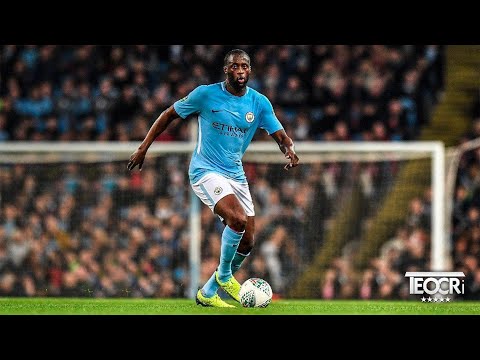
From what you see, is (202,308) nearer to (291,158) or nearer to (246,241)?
(246,241)

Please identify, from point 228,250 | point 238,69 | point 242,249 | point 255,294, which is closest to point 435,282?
point 255,294

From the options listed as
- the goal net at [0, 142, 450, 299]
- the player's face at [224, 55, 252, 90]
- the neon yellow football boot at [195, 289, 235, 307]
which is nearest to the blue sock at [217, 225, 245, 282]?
the neon yellow football boot at [195, 289, 235, 307]

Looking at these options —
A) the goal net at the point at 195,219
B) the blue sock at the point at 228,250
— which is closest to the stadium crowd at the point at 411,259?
the goal net at the point at 195,219

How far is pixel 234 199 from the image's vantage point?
11.0m

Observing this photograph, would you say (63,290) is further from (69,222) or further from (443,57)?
(443,57)

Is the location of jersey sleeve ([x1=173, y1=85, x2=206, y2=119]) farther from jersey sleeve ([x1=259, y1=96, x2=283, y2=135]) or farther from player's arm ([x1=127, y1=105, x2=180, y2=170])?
jersey sleeve ([x1=259, y1=96, x2=283, y2=135])

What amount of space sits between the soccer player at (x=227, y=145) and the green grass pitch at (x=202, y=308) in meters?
0.52

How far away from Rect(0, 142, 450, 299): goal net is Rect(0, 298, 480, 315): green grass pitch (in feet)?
12.8

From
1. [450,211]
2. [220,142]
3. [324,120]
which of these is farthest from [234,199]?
[324,120]

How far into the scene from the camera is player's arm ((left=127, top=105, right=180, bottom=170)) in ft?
36.4

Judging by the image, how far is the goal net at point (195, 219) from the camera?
16.5m

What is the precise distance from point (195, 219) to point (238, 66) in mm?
5994

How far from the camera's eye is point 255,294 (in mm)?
11266

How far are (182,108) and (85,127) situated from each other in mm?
8889
